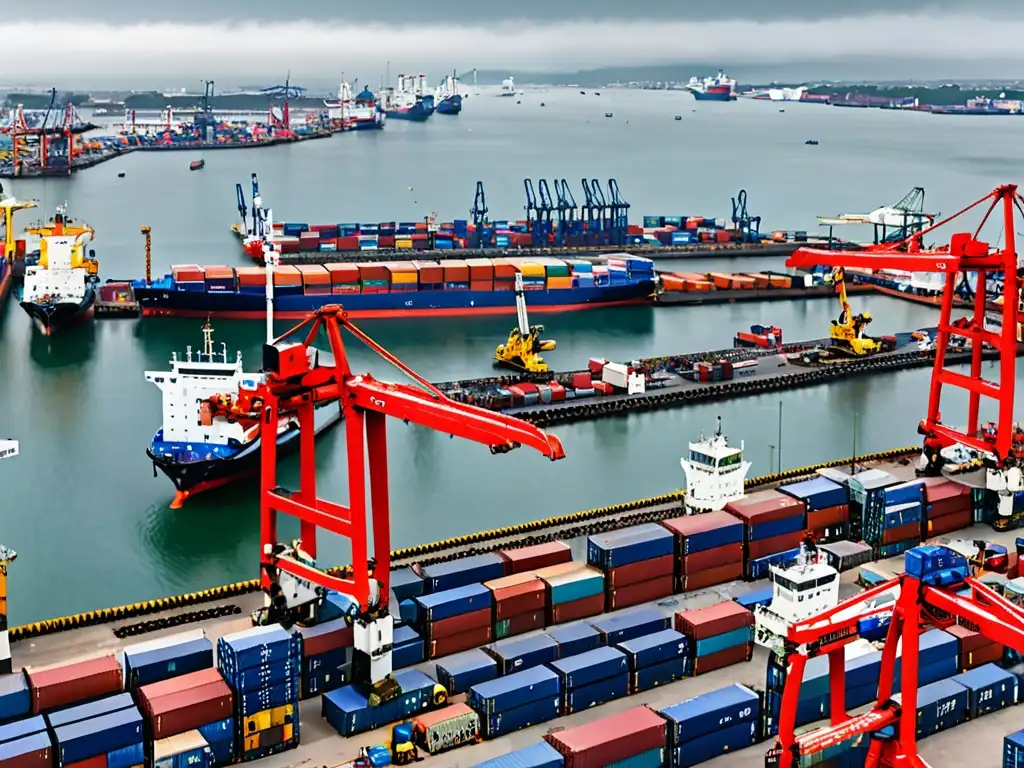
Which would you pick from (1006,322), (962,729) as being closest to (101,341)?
(1006,322)

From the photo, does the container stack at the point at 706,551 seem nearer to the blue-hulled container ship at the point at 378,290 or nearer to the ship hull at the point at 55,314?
the blue-hulled container ship at the point at 378,290

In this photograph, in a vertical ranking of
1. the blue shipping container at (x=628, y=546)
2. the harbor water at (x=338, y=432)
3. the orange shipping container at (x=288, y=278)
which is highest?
the orange shipping container at (x=288, y=278)

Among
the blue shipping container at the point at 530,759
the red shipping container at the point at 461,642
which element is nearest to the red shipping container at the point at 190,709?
the blue shipping container at the point at 530,759

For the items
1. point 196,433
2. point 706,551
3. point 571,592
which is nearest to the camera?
point 571,592

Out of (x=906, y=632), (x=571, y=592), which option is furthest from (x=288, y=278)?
(x=906, y=632)

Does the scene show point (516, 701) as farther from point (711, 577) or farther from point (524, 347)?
point (524, 347)

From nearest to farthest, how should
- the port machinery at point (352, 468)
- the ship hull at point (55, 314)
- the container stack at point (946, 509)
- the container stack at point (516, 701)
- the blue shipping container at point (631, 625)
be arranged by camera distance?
the container stack at point (516, 701)
the port machinery at point (352, 468)
the blue shipping container at point (631, 625)
the container stack at point (946, 509)
the ship hull at point (55, 314)
